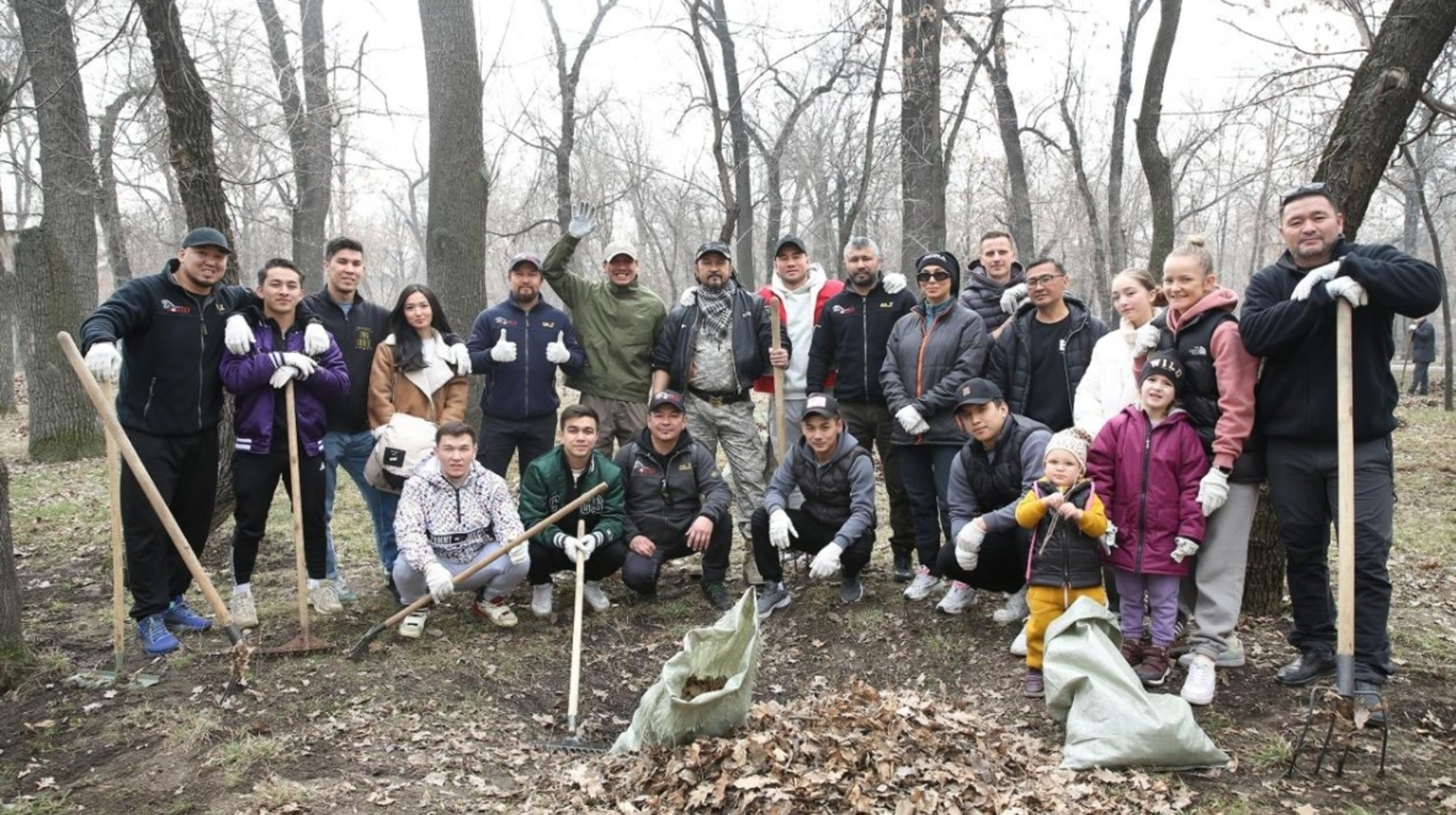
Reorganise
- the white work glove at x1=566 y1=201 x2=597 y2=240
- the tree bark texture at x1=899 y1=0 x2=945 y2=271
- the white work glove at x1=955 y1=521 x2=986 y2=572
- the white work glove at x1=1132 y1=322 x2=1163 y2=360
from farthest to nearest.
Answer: the tree bark texture at x1=899 y1=0 x2=945 y2=271
the white work glove at x1=566 y1=201 x2=597 y2=240
the white work glove at x1=955 y1=521 x2=986 y2=572
the white work glove at x1=1132 y1=322 x2=1163 y2=360

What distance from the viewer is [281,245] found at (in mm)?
34969

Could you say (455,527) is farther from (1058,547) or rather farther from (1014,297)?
(1014,297)

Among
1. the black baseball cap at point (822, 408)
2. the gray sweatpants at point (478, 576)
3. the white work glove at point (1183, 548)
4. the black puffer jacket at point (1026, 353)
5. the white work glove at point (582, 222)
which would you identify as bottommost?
the gray sweatpants at point (478, 576)

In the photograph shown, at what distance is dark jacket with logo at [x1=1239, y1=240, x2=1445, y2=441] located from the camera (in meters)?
3.77

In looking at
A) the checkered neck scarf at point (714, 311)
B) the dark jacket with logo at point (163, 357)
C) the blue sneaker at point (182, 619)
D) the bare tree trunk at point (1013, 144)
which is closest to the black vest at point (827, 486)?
the checkered neck scarf at point (714, 311)

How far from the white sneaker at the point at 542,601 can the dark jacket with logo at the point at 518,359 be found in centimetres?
118

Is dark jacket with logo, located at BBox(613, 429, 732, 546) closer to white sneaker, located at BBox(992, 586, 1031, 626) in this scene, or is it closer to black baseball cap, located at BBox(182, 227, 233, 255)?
white sneaker, located at BBox(992, 586, 1031, 626)

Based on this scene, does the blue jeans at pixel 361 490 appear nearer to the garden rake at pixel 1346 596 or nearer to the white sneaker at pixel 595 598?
the white sneaker at pixel 595 598

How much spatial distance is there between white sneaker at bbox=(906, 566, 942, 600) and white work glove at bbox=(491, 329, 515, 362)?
3042mm

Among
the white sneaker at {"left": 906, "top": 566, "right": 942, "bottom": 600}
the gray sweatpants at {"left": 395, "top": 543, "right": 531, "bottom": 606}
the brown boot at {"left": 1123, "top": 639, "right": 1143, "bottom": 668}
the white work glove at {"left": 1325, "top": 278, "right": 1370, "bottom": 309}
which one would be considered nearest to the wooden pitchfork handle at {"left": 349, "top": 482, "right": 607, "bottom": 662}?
the gray sweatpants at {"left": 395, "top": 543, "right": 531, "bottom": 606}

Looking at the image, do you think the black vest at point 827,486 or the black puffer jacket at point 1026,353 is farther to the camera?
the black vest at point 827,486

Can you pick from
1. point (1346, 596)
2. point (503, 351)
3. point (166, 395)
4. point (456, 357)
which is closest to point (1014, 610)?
point (1346, 596)

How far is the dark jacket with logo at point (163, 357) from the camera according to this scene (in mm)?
4789

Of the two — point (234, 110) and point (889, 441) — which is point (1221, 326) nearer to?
point (889, 441)
